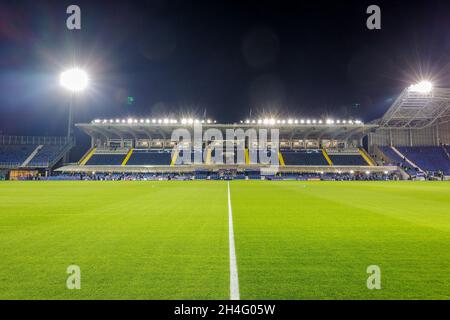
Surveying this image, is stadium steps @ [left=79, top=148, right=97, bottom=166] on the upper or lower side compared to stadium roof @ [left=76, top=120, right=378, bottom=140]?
lower

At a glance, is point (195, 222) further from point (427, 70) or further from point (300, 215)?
point (427, 70)

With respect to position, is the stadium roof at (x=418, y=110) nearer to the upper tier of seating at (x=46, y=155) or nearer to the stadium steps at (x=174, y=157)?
the stadium steps at (x=174, y=157)

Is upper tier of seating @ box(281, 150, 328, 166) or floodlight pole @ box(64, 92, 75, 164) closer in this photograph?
upper tier of seating @ box(281, 150, 328, 166)

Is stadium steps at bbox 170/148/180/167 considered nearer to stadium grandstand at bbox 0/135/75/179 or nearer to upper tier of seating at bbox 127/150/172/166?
upper tier of seating at bbox 127/150/172/166

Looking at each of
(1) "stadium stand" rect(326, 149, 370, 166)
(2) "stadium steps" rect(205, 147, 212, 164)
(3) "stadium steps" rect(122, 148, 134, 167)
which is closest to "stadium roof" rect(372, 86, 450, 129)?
(1) "stadium stand" rect(326, 149, 370, 166)

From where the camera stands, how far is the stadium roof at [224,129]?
195 feet

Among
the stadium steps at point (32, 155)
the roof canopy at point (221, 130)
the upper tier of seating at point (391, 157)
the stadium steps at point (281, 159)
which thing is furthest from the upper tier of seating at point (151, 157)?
the upper tier of seating at point (391, 157)

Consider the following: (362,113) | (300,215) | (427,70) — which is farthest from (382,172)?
(300,215)

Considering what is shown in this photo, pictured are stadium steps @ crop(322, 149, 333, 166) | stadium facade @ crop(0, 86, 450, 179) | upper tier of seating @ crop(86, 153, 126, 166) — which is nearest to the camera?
stadium facade @ crop(0, 86, 450, 179)

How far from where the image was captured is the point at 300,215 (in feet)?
35.7

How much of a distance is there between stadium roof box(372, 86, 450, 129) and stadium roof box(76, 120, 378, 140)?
4470 millimetres

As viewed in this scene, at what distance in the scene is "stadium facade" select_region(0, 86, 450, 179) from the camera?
192 ft

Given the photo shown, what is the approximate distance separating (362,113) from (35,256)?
2810 inches

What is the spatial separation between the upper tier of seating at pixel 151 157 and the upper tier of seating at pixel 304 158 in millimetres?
24673
